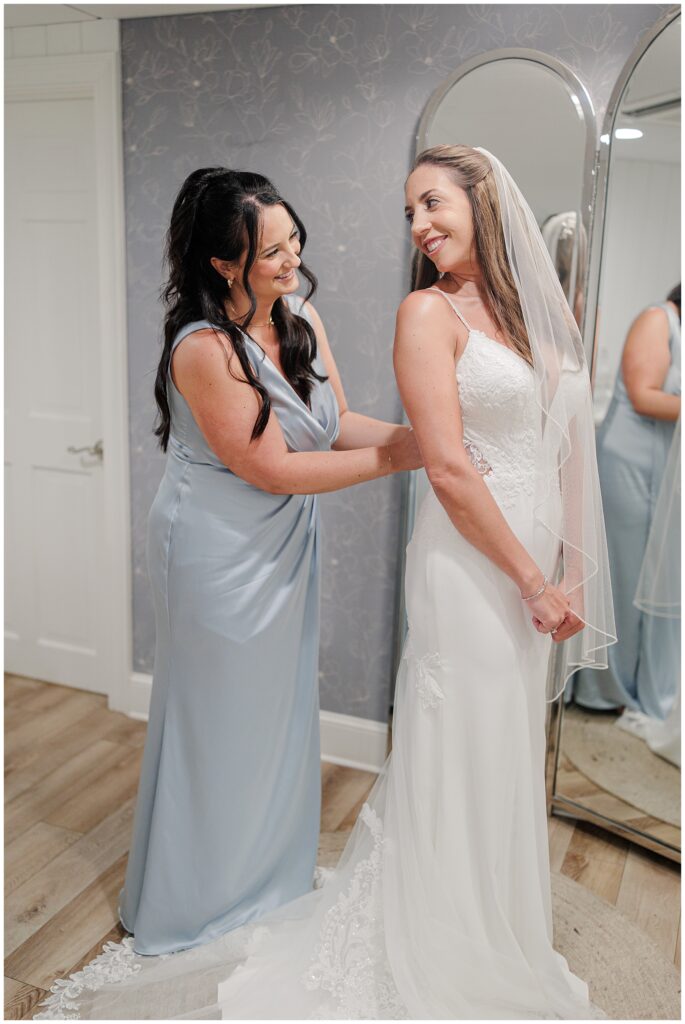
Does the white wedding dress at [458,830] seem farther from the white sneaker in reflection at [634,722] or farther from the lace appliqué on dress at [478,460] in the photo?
the white sneaker in reflection at [634,722]

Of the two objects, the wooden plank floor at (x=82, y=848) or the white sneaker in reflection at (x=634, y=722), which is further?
the white sneaker in reflection at (x=634, y=722)

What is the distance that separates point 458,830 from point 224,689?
0.61 meters

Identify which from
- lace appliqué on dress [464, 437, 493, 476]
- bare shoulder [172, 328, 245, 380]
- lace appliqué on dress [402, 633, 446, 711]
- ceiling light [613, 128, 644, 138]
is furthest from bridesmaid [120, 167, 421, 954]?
ceiling light [613, 128, 644, 138]

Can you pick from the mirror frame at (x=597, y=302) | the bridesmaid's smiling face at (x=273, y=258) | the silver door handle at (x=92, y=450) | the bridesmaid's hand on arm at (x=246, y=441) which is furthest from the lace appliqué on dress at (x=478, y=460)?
the silver door handle at (x=92, y=450)

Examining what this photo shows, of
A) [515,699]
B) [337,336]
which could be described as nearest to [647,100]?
[337,336]

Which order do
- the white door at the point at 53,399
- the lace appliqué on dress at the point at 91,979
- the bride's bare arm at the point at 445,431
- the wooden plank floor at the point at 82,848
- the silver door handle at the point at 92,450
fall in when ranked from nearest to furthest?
1. the bride's bare arm at the point at 445,431
2. the lace appliqué on dress at the point at 91,979
3. the wooden plank floor at the point at 82,848
4. the white door at the point at 53,399
5. the silver door handle at the point at 92,450

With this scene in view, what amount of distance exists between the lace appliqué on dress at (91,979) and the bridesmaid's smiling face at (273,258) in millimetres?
1565

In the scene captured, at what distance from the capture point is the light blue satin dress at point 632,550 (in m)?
2.50

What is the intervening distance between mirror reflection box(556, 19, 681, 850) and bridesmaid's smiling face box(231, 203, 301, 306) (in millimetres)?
943

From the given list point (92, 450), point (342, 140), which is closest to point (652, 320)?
point (342, 140)

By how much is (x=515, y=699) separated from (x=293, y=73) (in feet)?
6.44

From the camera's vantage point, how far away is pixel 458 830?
6.25 ft

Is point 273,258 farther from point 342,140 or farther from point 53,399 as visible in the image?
point 53,399

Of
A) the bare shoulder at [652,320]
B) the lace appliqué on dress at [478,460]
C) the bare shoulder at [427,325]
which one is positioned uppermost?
the bare shoulder at [652,320]
